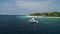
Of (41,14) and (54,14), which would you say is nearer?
(54,14)

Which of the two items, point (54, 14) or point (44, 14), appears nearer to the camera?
point (54, 14)

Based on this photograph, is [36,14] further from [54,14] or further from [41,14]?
[54,14]

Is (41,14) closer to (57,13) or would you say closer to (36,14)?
(36,14)

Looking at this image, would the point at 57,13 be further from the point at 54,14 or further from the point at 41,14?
the point at 41,14

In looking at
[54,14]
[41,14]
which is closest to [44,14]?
[41,14]

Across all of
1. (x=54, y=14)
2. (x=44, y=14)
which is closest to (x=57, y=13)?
(x=54, y=14)

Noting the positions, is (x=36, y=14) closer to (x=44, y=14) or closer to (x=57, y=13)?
(x=44, y=14)

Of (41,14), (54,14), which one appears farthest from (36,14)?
(54,14)
